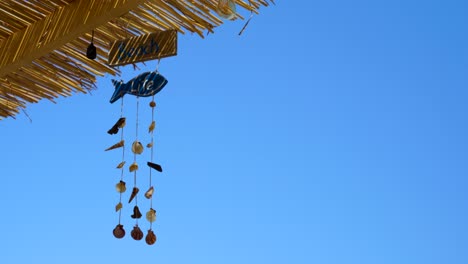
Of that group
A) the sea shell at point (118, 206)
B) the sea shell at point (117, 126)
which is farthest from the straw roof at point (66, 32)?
the sea shell at point (118, 206)

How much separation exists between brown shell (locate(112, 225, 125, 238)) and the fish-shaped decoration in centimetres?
36

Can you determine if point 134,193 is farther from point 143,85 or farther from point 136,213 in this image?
point 143,85

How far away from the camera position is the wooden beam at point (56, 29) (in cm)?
234

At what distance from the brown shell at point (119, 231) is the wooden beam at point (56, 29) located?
535 mm

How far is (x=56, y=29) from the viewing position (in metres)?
2.52

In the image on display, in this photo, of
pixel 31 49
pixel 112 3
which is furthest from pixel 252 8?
pixel 31 49

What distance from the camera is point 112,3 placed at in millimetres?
2324

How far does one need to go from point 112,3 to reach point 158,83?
0.24 m

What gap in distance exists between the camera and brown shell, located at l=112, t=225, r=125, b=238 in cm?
229

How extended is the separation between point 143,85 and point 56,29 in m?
0.33

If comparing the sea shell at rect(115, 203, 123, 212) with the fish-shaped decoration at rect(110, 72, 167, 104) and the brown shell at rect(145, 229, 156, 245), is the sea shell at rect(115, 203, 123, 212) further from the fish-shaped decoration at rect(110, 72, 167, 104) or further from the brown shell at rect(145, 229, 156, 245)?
the fish-shaped decoration at rect(110, 72, 167, 104)

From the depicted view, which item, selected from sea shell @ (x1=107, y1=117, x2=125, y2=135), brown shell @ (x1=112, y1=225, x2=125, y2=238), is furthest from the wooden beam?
brown shell @ (x1=112, y1=225, x2=125, y2=238)

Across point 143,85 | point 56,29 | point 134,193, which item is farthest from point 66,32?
point 134,193

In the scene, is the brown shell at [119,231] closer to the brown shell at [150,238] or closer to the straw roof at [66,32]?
the brown shell at [150,238]
